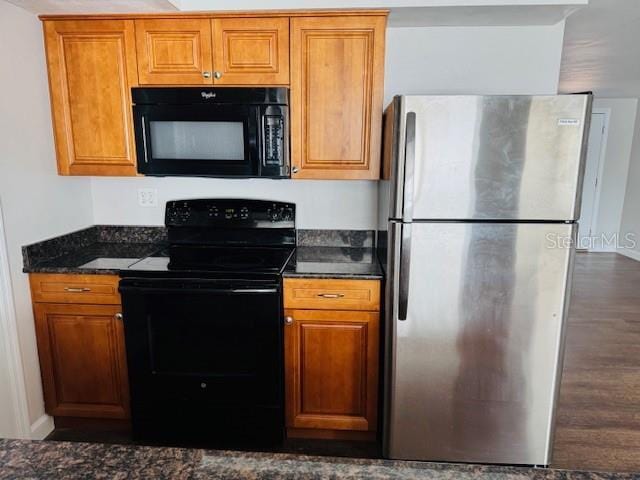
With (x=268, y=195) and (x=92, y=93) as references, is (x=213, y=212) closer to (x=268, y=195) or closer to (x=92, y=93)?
(x=268, y=195)

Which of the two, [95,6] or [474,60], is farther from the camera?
[474,60]

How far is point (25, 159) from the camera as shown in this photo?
1981mm

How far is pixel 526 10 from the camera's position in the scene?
1908 mm

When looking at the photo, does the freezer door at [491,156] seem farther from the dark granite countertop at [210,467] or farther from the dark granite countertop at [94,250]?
the dark granite countertop at [94,250]

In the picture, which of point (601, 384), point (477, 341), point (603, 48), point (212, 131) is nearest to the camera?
point (477, 341)

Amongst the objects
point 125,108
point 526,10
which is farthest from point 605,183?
point 125,108

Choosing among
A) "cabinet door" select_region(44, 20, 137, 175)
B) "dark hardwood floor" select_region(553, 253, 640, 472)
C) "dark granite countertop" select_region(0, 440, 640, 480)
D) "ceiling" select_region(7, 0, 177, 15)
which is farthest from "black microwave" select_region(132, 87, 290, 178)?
"dark hardwood floor" select_region(553, 253, 640, 472)

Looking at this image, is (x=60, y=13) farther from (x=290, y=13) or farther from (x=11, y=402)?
(x=11, y=402)

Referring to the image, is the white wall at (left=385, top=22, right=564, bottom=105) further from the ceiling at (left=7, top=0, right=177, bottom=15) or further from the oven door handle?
the oven door handle

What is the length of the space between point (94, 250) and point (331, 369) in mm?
1480

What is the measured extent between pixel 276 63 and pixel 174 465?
1.81 m

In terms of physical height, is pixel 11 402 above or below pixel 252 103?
below

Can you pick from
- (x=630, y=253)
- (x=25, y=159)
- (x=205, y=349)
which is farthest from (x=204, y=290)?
(x=630, y=253)

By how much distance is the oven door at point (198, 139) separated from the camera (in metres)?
2.03
